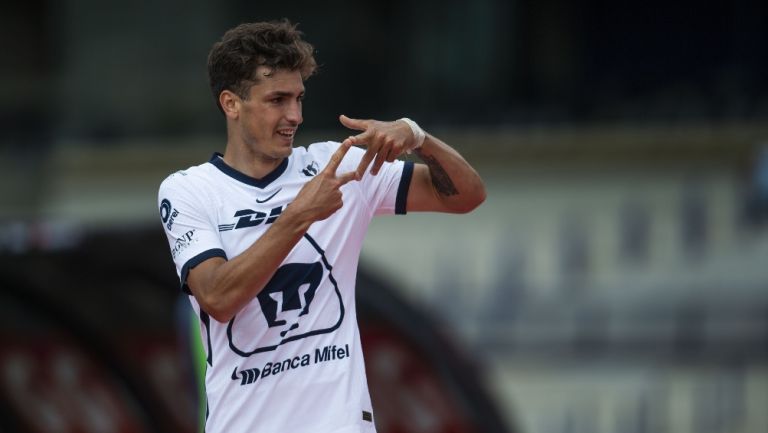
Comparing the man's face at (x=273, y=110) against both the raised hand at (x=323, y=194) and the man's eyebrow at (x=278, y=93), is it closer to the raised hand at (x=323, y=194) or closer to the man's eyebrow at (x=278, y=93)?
the man's eyebrow at (x=278, y=93)

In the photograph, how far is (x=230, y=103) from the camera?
394cm

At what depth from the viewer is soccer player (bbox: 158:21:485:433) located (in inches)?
148

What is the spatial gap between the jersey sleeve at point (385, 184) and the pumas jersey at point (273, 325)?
0.59 ft

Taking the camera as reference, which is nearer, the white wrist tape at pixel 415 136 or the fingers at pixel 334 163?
the fingers at pixel 334 163

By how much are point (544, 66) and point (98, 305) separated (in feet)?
19.4

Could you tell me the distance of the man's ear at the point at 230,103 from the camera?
3912mm

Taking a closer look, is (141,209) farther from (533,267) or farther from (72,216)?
(533,267)

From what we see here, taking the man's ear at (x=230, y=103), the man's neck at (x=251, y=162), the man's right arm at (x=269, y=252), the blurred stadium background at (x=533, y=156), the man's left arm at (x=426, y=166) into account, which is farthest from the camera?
the blurred stadium background at (x=533, y=156)

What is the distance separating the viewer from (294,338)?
155 inches

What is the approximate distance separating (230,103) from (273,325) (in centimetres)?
59

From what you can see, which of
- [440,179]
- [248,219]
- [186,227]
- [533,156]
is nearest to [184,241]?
[186,227]

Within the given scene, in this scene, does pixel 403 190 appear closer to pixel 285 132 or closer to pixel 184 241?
pixel 285 132

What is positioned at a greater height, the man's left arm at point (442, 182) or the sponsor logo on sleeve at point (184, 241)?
the man's left arm at point (442, 182)

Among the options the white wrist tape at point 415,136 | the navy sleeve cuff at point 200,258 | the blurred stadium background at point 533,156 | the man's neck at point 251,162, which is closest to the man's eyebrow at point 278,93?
the man's neck at point 251,162
